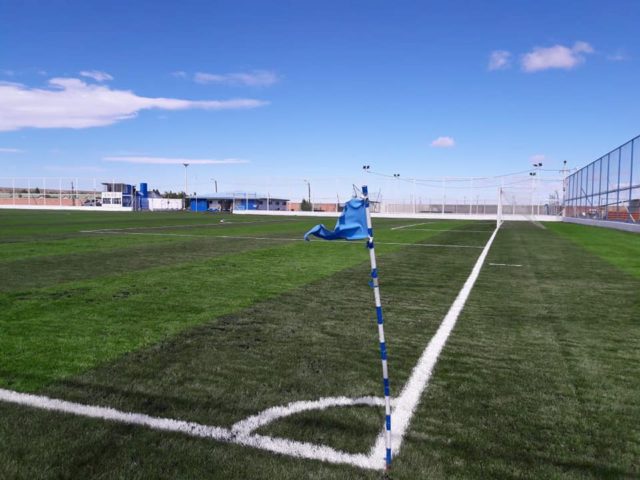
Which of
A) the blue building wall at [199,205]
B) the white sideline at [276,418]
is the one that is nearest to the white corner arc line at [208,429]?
the white sideline at [276,418]

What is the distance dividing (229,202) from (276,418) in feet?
301

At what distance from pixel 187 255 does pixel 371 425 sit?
10639mm


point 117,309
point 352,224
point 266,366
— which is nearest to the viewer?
point 352,224

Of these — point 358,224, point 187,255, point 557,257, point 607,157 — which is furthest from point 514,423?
point 607,157

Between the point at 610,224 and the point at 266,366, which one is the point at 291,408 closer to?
the point at 266,366

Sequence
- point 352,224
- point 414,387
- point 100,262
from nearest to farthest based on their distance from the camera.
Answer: point 352,224 → point 414,387 → point 100,262

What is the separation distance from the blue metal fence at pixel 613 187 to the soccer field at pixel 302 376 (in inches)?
807

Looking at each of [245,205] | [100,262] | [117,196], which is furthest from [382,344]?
[117,196]

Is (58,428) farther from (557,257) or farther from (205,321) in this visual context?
(557,257)

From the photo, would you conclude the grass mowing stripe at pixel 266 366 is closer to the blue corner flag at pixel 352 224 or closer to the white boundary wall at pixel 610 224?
the blue corner flag at pixel 352 224

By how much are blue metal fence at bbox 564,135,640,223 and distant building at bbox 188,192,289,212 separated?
50628mm

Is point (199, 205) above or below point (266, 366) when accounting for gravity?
above

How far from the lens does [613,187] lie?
30938 millimetres

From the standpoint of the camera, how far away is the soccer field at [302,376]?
308 cm
